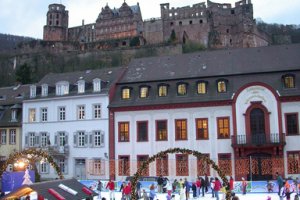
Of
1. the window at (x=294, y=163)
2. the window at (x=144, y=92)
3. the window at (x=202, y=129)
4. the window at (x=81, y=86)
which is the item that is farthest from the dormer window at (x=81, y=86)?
the window at (x=294, y=163)

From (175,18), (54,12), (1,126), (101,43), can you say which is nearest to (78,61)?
(101,43)

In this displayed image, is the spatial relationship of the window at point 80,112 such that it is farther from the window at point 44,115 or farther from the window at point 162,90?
the window at point 162,90

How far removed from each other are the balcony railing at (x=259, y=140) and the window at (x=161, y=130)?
274 inches

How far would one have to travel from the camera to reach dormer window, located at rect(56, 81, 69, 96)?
48281 millimetres

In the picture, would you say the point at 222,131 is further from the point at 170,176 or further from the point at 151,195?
the point at 151,195

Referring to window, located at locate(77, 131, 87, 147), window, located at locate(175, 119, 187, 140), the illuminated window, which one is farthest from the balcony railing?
window, located at locate(77, 131, 87, 147)

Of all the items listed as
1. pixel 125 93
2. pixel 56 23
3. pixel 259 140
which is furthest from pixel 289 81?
pixel 56 23

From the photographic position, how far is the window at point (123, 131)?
144ft

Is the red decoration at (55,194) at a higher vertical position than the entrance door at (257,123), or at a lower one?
lower

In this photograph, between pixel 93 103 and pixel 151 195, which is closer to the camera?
pixel 151 195

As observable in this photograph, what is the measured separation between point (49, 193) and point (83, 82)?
28.7 metres

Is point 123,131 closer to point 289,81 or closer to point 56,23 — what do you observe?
point 289,81

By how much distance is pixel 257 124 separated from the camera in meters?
39.4

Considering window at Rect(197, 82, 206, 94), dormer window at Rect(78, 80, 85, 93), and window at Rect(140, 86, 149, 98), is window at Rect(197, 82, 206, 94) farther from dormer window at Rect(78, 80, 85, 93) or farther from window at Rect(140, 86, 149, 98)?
dormer window at Rect(78, 80, 85, 93)
